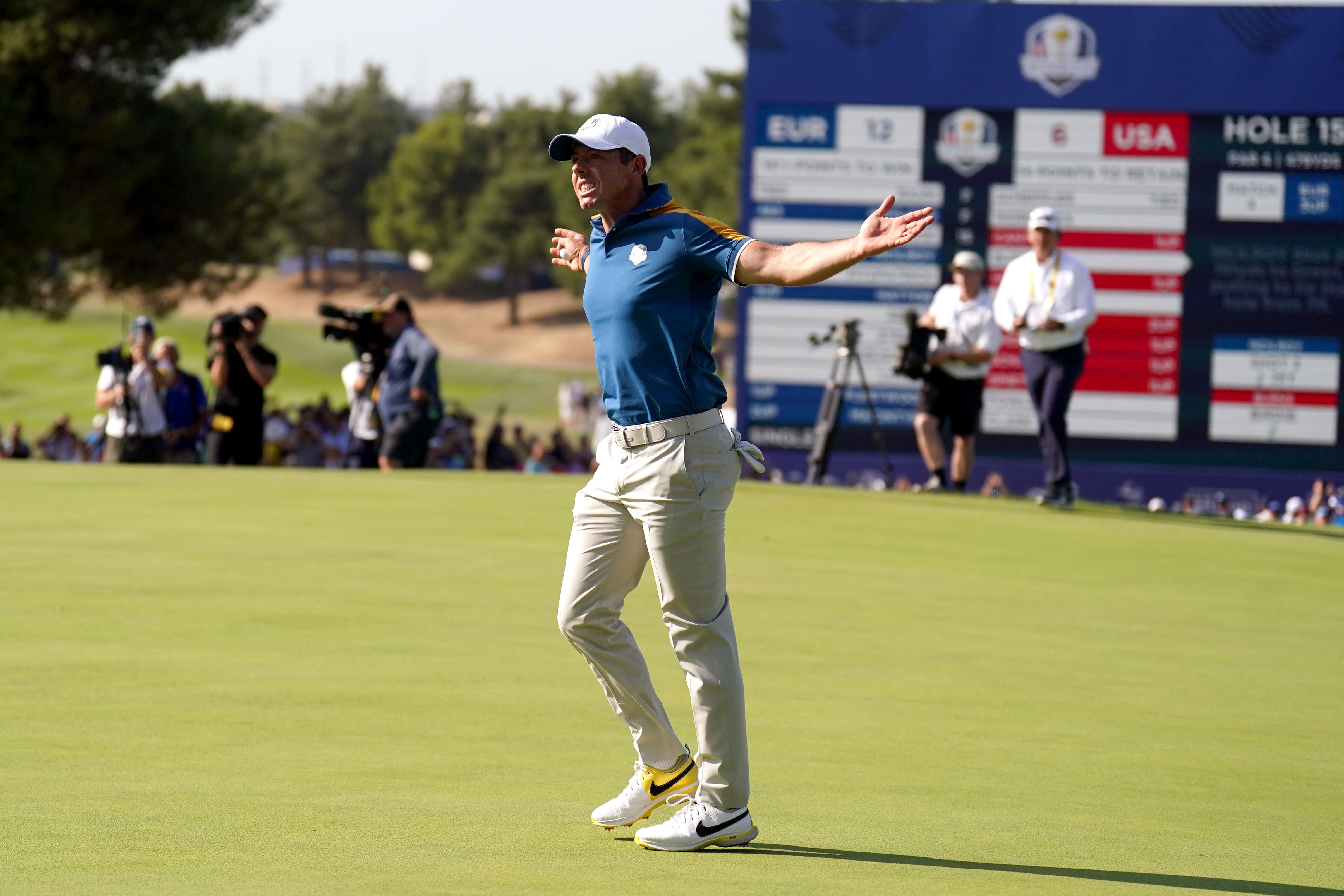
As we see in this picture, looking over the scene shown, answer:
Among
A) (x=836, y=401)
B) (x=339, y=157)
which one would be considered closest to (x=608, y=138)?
(x=836, y=401)

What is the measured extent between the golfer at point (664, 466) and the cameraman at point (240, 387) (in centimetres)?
947

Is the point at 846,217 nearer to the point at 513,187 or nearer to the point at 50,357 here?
the point at 50,357

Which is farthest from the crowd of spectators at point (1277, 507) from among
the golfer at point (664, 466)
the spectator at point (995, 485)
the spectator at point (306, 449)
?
the golfer at point (664, 466)

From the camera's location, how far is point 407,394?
1373 cm

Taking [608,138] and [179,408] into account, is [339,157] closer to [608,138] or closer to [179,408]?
[179,408]

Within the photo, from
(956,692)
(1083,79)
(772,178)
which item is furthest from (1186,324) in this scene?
(956,692)

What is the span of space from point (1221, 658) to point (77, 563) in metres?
5.81

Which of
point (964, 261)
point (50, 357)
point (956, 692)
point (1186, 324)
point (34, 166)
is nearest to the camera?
point (956, 692)

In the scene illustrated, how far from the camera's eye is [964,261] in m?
13.1

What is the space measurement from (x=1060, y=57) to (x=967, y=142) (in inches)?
48.3

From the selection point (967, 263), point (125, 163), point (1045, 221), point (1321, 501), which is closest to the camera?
point (1045, 221)

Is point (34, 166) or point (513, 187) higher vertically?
point (513, 187)

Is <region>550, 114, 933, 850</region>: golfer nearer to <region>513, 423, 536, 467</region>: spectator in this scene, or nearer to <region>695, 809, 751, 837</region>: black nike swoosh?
<region>695, 809, 751, 837</region>: black nike swoosh

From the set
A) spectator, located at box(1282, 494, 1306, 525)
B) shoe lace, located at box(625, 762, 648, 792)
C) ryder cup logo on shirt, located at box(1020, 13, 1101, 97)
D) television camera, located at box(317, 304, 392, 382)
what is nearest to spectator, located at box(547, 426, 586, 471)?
television camera, located at box(317, 304, 392, 382)
